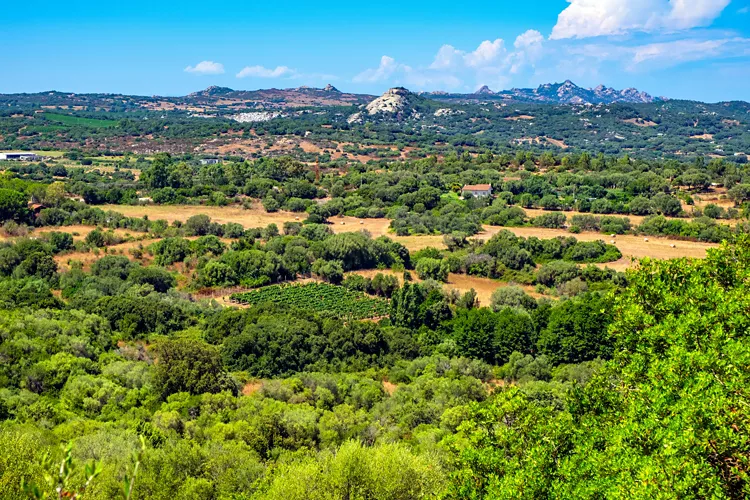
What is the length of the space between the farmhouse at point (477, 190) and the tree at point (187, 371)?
55875mm

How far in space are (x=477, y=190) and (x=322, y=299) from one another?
1617 inches

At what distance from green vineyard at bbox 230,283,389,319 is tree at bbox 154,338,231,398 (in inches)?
555

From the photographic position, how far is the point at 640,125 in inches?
7495

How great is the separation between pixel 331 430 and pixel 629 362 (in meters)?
9.41

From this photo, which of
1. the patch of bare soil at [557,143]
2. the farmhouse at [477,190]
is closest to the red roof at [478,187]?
the farmhouse at [477,190]

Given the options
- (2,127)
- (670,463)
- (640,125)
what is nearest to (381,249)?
(670,463)

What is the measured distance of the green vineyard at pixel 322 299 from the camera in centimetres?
3738

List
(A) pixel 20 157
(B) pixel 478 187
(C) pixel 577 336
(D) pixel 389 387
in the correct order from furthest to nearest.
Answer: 1. (A) pixel 20 157
2. (B) pixel 478 187
3. (C) pixel 577 336
4. (D) pixel 389 387

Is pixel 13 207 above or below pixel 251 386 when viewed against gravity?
above

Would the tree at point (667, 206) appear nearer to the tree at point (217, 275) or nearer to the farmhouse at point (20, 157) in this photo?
the tree at point (217, 275)

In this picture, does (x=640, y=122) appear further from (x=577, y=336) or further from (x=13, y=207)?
(x=13, y=207)

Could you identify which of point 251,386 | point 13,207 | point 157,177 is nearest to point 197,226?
point 13,207

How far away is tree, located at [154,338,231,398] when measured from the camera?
71.1 feet

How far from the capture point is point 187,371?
21.8m
